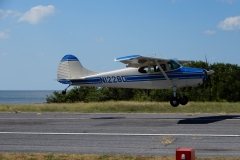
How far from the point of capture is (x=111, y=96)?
60.5 meters

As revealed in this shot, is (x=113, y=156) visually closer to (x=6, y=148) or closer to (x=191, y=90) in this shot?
(x=6, y=148)

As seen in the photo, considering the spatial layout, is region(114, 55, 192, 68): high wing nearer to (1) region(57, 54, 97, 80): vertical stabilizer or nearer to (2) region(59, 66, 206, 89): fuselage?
(2) region(59, 66, 206, 89): fuselage

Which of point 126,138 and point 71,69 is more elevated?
point 71,69

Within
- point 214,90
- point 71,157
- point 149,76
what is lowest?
point 71,157

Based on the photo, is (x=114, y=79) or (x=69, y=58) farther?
(x=69, y=58)

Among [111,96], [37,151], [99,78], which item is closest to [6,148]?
[37,151]

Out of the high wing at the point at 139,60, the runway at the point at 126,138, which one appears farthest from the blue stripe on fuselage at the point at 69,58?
the runway at the point at 126,138

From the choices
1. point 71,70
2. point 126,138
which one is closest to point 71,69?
point 71,70

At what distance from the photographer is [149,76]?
2406 centimetres

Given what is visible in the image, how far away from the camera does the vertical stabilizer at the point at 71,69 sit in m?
26.0

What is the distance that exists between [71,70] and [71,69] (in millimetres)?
62

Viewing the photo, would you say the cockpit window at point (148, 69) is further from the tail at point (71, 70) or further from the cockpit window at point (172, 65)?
the tail at point (71, 70)

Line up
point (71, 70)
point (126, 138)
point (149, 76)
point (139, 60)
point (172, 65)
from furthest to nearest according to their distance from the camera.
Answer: point (71, 70) < point (149, 76) < point (172, 65) < point (139, 60) < point (126, 138)

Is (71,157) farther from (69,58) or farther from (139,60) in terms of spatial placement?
(69,58)
